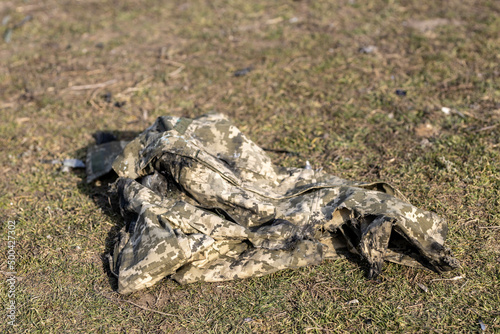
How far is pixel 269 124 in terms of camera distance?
579cm

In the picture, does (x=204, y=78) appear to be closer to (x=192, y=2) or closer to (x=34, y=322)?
(x=192, y=2)

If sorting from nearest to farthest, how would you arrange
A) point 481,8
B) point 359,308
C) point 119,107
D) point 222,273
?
point 359,308 < point 222,273 < point 119,107 < point 481,8

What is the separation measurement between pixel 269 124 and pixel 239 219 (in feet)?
6.90

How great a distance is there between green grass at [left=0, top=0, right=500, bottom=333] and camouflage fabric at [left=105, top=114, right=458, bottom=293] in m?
0.17

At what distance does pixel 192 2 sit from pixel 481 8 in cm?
519

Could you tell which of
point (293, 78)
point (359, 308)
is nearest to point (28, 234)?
point (359, 308)

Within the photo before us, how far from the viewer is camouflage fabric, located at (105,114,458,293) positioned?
142 inches

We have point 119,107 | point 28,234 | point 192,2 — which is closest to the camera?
point 28,234

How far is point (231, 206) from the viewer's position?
13.2ft

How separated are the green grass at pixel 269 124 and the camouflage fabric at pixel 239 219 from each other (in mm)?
166

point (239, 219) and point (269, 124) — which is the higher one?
point (239, 219)

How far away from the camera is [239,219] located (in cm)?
397

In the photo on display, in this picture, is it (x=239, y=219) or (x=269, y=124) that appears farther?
(x=269, y=124)

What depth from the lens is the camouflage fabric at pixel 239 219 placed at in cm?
362
